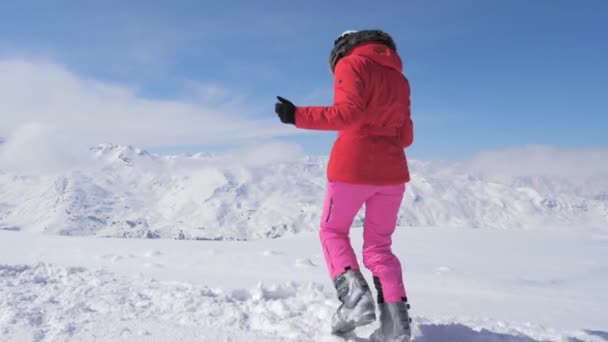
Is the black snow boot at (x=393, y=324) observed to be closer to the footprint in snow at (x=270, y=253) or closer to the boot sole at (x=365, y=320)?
the boot sole at (x=365, y=320)

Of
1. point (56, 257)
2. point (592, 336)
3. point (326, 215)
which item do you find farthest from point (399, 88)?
point (56, 257)

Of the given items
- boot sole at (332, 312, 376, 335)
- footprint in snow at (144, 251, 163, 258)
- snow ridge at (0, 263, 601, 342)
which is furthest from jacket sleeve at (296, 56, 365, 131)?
footprint in snow at (144, 251, 163, 258)

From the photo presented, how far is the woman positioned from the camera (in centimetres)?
315

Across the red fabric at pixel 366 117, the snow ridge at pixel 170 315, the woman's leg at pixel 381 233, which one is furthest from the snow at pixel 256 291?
the red fabric at pixel 366 117

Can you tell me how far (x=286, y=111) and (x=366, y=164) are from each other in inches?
28.5

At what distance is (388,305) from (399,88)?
1.67 m

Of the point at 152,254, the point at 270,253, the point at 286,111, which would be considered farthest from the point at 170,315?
the point at 270,253

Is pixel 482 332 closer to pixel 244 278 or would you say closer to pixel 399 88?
pixel 399 88

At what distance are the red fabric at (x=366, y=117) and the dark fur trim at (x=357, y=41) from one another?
70mm

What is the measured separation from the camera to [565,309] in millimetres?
4961

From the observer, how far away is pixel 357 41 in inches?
138

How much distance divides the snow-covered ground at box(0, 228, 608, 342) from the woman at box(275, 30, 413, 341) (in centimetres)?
38

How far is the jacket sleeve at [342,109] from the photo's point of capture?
3.09 metres

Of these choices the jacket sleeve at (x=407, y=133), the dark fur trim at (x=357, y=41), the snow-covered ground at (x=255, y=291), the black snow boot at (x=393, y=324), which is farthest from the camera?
the jacket sleeve at (x=407, y=133)
